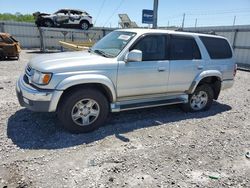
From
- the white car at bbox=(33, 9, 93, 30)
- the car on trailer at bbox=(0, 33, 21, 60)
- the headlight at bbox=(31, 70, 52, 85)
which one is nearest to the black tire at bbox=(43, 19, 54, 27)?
the white car at bbox=(33, 9, 93, 30)

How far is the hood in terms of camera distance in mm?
3930

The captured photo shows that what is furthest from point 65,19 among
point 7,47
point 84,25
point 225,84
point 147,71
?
point 147,71

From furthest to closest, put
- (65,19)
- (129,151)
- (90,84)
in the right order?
(65,19)
(90,84)
(129,151)

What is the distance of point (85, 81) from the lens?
4.05 metres

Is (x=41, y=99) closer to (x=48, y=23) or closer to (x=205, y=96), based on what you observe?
→ (x=205, y=96)

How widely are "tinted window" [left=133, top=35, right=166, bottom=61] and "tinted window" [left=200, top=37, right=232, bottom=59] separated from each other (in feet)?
4.23

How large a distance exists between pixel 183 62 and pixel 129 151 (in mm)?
2454

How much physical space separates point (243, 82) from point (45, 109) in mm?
8995

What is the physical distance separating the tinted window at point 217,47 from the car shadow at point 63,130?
1439 millimetres

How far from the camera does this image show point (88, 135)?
170 inches

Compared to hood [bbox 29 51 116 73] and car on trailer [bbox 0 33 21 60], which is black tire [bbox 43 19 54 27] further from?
hood [bbox 29 51 116 73]

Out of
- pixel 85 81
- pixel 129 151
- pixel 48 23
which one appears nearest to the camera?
pixel 129 151

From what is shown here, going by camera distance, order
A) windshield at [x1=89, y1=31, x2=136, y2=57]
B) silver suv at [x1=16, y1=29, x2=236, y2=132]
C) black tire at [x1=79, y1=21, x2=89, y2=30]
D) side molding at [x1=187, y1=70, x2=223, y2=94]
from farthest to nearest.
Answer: black tire at [x1=79, y1=21, x2=89, y2=30], side molding at [x1=187, y1=70, x2=223, y2=94], windshield at [x1=89, y1=31, x2=136, y2=57], silver suv at [x1=16, y1=29, x2=236, y2=132]

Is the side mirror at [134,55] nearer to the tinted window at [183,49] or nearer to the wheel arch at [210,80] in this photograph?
the tinted window at [183,49]
